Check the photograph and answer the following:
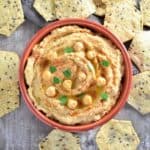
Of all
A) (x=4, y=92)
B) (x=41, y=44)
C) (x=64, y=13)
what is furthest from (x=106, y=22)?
(x=4, y=92)

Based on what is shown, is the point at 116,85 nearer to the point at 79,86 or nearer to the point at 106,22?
the point at 79,86

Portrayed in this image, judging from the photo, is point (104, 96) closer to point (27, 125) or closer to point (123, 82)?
point (123, 82)

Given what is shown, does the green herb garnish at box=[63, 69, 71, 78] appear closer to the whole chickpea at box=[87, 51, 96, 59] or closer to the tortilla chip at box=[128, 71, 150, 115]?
the whole chickpea at box=[87, 51, 96, 59]

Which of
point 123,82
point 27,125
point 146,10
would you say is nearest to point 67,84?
point 123,82

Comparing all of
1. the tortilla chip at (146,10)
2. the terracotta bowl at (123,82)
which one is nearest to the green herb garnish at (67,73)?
the terracotta bowl at (123,82)

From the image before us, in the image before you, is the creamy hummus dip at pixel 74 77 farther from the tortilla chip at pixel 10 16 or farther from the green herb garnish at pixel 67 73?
the tortilla chip at pixel 10 16

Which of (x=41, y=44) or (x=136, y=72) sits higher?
(x=41, y=44)

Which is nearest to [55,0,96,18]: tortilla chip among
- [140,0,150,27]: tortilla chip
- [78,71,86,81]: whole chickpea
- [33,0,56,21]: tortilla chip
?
[33,0,56,21]: tortilla chip
